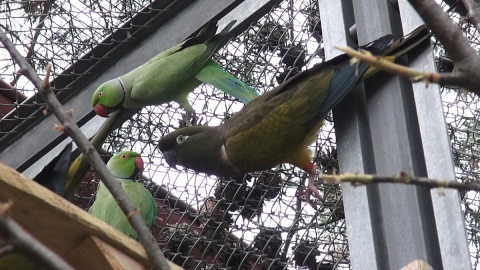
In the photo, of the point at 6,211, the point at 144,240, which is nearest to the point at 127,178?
the point at 144,240

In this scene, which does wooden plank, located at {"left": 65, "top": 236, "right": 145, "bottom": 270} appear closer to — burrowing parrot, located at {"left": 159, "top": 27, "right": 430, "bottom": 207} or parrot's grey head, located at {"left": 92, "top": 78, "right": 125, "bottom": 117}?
burrowing parrot, located at {"left": 159, "top": 27, "right": 430, "bottom": 207}

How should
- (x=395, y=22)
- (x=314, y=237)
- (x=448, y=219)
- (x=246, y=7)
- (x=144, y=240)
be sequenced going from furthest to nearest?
(x=314, y=237)
(x=246, y=7)
(x=395, y=22)
(x=448, y=219)
(x=144, y=240)

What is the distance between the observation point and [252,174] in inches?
75.5

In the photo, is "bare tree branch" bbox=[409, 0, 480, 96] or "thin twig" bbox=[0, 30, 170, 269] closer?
"bare tree branch" bbox=[409, 0, 480, 96]

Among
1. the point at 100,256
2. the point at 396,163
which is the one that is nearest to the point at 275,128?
the point at 396,163

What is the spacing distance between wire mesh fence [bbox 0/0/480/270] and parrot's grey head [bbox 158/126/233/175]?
13cm

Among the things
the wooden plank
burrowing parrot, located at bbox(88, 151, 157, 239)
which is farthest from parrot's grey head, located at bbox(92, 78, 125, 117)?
the wooden plank

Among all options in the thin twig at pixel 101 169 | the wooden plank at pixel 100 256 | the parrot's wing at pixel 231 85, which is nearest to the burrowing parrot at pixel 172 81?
the parrot's wing at pixel 231 85

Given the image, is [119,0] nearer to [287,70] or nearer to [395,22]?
[287,70]

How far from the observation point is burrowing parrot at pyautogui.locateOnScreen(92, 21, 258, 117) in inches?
73.3

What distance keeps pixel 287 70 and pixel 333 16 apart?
0.46 metres

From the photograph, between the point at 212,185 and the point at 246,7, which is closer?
the point at 246,7

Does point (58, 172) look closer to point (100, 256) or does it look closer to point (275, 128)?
point (275, 128)

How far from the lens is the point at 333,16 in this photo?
54.8 inches
